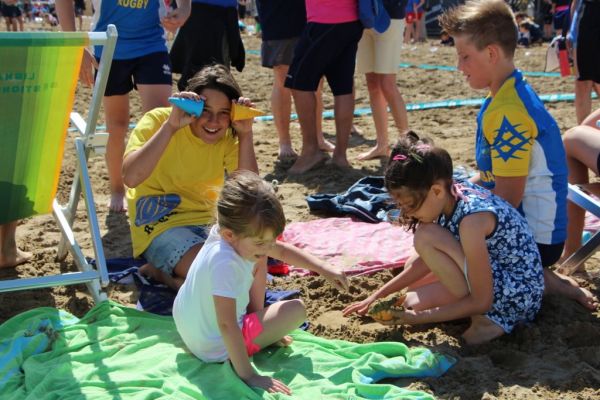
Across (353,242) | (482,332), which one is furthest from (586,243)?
(353,242)

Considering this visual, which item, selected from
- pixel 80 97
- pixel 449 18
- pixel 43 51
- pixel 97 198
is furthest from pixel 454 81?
pixel 43 51

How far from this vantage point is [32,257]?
4.20 meters

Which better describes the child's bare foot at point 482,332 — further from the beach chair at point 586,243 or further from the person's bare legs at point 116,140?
the person's bare legs at point 116,140

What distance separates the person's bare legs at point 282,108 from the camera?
6387 mm

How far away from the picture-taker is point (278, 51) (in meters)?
6.29

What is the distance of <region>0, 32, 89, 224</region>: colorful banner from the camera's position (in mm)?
3246

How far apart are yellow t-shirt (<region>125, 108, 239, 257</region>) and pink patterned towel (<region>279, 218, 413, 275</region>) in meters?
0.62

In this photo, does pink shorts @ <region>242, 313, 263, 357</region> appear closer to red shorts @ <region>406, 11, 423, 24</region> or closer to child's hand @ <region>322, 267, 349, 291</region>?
child's hand @ <region>322, 267, 349, 291</region>

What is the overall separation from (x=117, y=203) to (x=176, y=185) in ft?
4.23

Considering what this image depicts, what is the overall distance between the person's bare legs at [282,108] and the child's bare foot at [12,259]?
264cm

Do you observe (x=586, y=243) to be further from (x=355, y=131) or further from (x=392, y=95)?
(x=355, y=131)

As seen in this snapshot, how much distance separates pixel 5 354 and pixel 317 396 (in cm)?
117

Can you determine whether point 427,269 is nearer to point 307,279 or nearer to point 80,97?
point 307,279

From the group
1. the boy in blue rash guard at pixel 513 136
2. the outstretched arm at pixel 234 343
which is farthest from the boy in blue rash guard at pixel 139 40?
the outstretched arm at pixel 234 343
